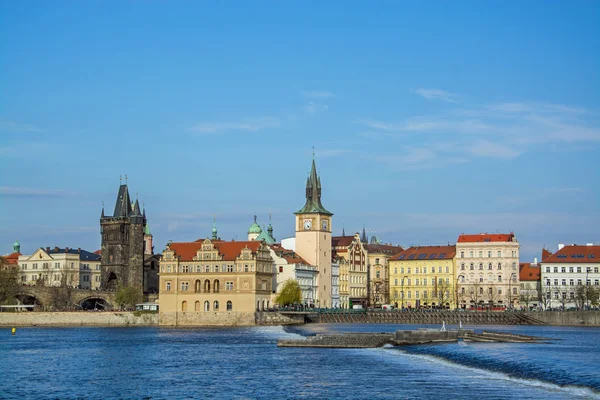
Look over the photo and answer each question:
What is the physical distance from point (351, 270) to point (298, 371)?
112982 millimetres

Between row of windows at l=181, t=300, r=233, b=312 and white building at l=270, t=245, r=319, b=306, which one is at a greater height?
white building at l=270, t=245, r=319, b=306

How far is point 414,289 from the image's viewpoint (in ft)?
552

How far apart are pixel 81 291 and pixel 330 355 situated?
9322 cm

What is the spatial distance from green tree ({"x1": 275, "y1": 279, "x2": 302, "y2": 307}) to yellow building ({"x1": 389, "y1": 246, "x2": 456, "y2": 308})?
32.6 metres

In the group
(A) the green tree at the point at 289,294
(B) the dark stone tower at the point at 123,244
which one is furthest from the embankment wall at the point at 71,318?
(B) the dark stone tower at the point at 123,244

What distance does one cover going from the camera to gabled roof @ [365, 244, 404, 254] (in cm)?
18388

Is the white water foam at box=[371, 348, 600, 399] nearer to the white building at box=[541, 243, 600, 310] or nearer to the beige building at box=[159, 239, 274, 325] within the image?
the beige building at box=[159, 239, 274, 325]

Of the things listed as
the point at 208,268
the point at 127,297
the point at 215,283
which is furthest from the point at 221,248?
the point at 127,297

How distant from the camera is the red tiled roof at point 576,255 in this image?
504 feet

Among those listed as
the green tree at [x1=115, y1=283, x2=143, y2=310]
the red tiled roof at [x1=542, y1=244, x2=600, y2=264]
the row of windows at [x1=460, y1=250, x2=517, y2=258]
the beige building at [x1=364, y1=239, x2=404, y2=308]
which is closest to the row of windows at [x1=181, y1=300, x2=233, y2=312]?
the green tree at [x1=115, y1=283, x2=143, y2=310]

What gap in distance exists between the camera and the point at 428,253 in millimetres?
167875

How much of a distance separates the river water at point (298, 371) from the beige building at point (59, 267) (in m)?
105

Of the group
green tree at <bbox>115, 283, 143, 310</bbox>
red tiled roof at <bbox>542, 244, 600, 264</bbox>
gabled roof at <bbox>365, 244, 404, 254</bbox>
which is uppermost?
gabled roof at <bbox>365, 244, 404, 254</bbox>

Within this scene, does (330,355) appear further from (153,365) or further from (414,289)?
(414,289)
